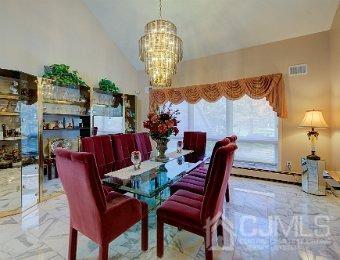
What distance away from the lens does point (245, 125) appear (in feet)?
15.2

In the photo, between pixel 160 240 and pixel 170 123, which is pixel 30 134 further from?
pixel 160 240

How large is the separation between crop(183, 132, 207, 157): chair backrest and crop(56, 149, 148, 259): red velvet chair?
83.1 inches

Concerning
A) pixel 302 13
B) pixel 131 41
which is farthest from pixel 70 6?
pixel 302 13

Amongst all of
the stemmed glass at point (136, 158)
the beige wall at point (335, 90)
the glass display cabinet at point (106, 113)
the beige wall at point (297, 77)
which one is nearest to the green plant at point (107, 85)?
the glass display cabinet at point (106, 113)

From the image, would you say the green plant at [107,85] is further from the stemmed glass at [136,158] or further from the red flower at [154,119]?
the stemmed glass at [136,158]

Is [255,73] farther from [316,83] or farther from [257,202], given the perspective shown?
[257,202]

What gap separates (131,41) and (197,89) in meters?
1.96

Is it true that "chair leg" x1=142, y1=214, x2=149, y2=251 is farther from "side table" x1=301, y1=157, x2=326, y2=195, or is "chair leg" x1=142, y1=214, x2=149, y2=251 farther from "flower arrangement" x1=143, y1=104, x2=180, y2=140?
"side table" x1=301, y1=157, x2=326, y2=195

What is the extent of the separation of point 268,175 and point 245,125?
115cm

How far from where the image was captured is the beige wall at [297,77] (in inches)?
141

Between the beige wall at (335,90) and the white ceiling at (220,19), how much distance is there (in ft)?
0.82

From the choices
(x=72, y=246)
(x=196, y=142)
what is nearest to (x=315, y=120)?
(x=196, y=142)

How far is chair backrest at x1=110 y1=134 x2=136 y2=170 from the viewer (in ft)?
9.58

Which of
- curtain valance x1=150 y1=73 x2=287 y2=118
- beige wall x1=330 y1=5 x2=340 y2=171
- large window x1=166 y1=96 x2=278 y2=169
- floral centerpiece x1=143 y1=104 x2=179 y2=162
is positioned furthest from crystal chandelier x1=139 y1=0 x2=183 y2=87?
beige wall x1=330 y1=5 x2=340 y2=171
